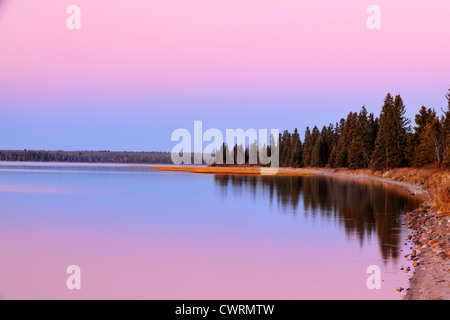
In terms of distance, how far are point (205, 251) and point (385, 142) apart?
56342mm

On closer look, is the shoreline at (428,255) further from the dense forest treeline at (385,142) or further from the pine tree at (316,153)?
the pine tree at (316,153)

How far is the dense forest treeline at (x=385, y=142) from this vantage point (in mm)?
57688

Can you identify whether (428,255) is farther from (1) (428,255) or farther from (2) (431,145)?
(2) (431,145)

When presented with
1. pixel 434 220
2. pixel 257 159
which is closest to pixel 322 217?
pixel 434 220

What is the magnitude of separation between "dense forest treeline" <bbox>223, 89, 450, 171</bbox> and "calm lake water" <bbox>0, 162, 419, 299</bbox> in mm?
28890

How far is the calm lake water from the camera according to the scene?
1195cm

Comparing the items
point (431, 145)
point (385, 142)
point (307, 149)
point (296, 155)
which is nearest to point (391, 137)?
point (385, 142)

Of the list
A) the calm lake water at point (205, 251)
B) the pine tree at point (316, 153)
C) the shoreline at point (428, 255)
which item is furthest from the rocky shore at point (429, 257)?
the pine tree at point (316, 153)

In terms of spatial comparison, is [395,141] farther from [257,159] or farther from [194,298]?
[257,159]

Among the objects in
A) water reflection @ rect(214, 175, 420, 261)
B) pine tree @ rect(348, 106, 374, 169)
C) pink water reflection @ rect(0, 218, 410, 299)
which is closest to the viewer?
pink water reflection @ rect(0, 218, 410, 299)

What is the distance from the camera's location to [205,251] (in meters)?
16.8

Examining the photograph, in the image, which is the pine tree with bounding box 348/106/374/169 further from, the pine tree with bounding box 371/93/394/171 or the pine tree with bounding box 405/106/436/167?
the pine tree with bounding box 405/106/436/167

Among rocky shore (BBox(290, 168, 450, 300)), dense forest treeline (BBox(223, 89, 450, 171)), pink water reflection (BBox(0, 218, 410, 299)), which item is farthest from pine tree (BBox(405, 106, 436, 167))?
pink water reflection (BBox(0, 218, 410, 299))
